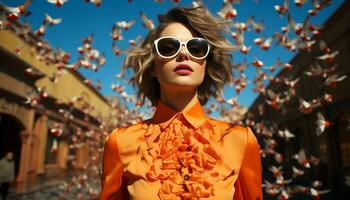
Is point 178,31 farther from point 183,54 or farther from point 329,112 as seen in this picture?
point 329,112

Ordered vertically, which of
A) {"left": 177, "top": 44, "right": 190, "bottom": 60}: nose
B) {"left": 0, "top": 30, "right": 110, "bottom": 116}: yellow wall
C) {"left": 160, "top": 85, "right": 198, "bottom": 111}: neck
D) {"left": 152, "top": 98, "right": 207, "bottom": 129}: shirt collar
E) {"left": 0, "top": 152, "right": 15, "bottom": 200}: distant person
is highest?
{"left": 0, "top": 30, "right": 110, "bottom": 116}: yellow wall

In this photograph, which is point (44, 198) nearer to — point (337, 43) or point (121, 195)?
point (121, 195)

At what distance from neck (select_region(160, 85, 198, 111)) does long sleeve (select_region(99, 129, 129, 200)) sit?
49 centimetres

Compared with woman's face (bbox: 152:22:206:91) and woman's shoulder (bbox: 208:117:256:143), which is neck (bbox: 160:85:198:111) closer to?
woman's face (bbox: 152:22:206:91)

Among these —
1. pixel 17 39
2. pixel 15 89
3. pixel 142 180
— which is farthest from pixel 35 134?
pixel 142 180

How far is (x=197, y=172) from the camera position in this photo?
1.69 m

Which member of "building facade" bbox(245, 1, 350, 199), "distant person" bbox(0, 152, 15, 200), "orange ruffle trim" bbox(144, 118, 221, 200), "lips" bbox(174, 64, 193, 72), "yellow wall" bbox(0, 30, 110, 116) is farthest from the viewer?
"yellow wall" bbox(0, 30, 110, 116)

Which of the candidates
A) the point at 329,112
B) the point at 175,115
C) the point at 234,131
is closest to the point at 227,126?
the point at 234,131

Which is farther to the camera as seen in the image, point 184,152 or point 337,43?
point 337,43

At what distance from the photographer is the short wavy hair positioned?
2158 millimetres

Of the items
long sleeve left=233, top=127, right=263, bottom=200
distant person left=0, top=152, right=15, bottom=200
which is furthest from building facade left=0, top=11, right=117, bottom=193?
long sleeve left=233, top=127, right=263, bottom=200

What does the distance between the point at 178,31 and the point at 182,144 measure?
0.85m

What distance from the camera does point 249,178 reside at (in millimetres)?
1819

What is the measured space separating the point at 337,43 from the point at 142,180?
1382 centimetres
